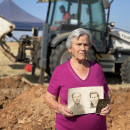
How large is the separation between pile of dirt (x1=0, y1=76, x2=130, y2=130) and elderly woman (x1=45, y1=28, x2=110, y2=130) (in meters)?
1.98

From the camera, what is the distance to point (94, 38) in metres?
7.05

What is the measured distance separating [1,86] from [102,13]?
3.68 meters

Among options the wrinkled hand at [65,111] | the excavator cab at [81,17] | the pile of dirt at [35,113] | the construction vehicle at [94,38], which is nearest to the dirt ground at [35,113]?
the pile of dirt at [35,113]

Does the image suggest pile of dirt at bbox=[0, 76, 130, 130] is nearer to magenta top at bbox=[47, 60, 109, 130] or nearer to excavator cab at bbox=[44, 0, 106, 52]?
magenta top at bbox=[47, 60, 109, 130]

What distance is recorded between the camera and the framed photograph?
5.88 ft

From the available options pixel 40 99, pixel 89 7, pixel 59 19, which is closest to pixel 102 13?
pixel 89 7

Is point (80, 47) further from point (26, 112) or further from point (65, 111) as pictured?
point (26, 112)

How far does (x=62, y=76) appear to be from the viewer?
75.3 inches

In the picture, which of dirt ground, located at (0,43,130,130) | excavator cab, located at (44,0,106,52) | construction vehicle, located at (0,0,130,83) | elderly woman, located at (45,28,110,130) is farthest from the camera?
excavator cab, located at (44,0,106,52)

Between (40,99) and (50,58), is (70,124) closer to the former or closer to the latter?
(40,99)

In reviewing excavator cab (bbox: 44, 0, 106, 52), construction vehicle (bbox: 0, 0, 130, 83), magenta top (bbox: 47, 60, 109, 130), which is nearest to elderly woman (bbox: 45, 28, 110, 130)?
magenta top (bbox: 47, 60, 109, 130)

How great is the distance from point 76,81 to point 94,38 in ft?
17.4

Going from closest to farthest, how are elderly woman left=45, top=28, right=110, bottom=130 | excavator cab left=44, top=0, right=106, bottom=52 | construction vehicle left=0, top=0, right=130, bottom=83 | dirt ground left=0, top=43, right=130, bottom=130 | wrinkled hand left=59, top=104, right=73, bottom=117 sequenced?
1. wrinkled hand left=59, top=104, right=73, bottom=117
2. elderly woman left=45, top=28, right=110, bottom=130
3. dirt ground left=0, top=43, right=130, bottom=130
4. construction vehicle left=0, top=0, right=130, bottom=83
5. excavator cab left=44, top=0, right=106, bottom=52

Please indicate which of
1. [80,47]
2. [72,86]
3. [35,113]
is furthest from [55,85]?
[35,113]
